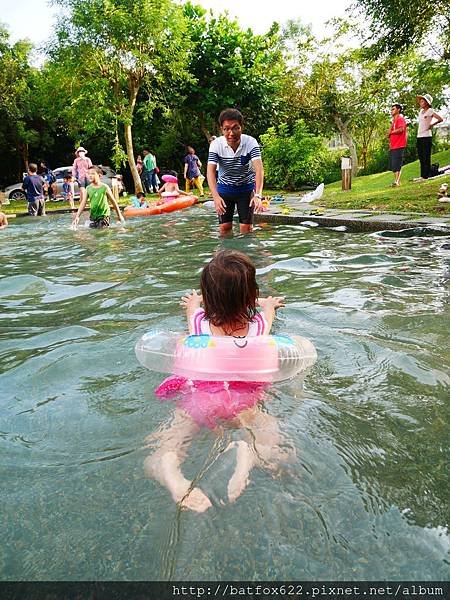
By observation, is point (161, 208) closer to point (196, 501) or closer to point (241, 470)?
point (241, 470)

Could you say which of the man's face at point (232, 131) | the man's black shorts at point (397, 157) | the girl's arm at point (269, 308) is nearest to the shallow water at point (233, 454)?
the girl's arm at point (269, 308)

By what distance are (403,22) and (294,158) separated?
645 centimetres

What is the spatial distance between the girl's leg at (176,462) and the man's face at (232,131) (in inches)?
173

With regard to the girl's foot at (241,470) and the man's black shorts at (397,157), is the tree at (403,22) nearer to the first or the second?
the man's black shorts at (397,157)

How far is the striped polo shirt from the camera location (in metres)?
6.62

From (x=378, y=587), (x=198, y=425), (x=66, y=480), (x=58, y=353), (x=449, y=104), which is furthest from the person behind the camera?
(x=449, y=104)

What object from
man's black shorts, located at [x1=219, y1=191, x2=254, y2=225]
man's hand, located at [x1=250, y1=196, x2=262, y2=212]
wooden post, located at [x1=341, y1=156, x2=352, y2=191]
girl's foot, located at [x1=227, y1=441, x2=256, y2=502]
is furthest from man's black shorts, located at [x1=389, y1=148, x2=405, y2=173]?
girl's foot, located at [x1=227, y1=441, x2=256, y2=502]

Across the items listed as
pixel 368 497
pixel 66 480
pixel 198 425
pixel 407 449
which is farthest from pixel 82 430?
pixel 407 449

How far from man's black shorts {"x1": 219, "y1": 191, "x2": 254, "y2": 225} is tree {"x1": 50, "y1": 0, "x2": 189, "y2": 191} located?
15.2m

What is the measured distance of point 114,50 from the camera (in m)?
20.6

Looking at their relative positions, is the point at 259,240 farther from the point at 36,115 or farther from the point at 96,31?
the point at 36,115

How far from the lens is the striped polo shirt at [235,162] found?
6.62 meters

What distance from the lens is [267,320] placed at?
291cm

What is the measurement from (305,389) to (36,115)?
3238cm
